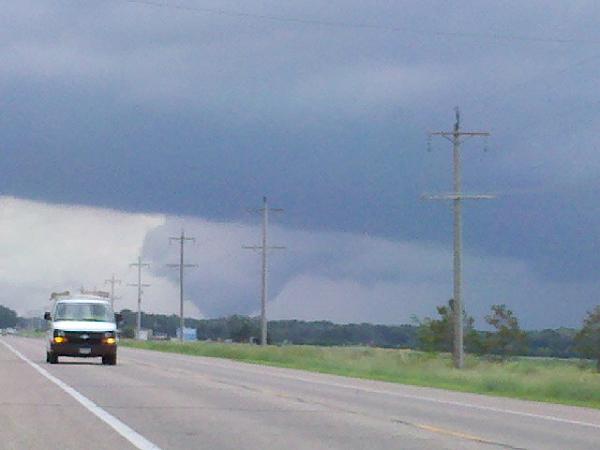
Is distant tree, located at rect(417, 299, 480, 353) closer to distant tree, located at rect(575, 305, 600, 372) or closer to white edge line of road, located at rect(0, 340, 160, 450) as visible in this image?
distant tree, located at rect(575, 305, 600, 372)

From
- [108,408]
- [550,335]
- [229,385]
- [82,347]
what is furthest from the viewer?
[550,335]

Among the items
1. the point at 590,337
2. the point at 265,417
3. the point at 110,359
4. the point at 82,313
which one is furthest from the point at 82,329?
the point at 590,337

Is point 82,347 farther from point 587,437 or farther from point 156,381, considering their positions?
point 587,437

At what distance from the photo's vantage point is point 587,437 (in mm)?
20672

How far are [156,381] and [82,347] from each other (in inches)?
492

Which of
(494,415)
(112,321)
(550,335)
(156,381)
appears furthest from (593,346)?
(494,415)

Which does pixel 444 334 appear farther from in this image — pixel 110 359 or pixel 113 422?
pixel 113 422

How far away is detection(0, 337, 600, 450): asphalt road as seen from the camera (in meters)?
→ 18.5

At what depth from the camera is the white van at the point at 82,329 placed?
1897 inches

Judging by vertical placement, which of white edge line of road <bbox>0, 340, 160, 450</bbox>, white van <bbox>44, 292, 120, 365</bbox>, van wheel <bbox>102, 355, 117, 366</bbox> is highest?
white van <bbox>44, 292, 120, 365</bbox>

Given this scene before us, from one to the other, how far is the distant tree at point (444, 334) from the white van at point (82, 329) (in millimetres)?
73285

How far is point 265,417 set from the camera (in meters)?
23.2

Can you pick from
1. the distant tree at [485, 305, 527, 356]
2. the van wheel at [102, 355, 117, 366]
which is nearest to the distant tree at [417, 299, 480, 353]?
the distant tree at [485, 305, 527, 356]

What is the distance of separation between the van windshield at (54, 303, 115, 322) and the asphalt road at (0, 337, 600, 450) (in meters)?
11.6
